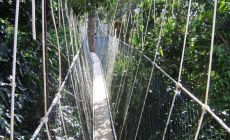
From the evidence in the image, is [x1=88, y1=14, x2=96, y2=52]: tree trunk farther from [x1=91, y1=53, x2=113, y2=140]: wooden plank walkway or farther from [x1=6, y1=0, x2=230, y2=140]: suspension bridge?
[x1=6, y1=0, x2=230, y2=140]: suspension bridge

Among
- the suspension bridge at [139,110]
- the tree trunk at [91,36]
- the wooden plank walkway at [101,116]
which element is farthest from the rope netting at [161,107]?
the tree trunk at [91,36]

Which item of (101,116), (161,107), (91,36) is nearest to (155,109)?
(161,107)

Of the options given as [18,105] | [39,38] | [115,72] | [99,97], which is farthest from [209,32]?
[99,97]

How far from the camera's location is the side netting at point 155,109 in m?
1.83

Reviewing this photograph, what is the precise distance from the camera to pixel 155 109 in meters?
2.23

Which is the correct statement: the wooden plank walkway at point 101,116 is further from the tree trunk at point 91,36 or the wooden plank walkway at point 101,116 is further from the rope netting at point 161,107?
the tree trunk at point 91,36

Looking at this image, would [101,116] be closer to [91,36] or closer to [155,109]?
[155,109]

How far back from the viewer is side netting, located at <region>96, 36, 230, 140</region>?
1827 millimetres

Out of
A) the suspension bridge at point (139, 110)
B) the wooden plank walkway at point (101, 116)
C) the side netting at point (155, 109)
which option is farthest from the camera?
the wooden plank walkway at point (101, 116)

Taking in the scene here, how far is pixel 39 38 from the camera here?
2.68m

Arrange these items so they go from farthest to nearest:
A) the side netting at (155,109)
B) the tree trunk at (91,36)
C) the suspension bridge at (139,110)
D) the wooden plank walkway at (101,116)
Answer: the tree trunk at (91,36), the wooden plank walkway at (101,116), the side netting at (155,109), the suspension bridge at (139,110)

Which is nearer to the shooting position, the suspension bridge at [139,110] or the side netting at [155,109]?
the suspension bridge at [139,110]

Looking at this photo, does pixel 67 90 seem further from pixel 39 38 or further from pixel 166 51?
pixel 166 51

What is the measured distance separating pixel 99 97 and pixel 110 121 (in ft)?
3.96
